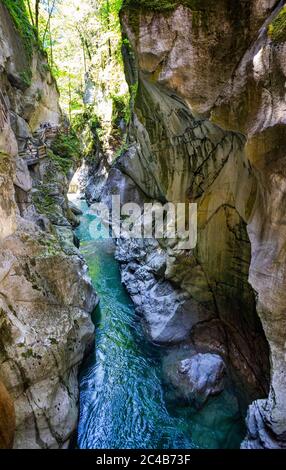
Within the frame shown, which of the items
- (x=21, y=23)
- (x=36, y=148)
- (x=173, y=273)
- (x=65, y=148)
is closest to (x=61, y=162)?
(x=65, y=148)

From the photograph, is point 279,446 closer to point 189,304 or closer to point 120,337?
point 189,304

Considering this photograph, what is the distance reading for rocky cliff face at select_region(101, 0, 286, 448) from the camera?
18.2 feet

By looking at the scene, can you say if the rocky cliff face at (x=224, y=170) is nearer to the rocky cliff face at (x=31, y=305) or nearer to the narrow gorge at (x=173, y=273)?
the narrow gorge at (x=173, y=273)

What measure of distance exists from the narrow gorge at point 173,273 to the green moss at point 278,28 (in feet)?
0.11

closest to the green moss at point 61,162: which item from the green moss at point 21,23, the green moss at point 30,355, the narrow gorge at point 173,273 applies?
the narrow gorge at point 173,273

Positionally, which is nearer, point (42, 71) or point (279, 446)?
point (279, 446)

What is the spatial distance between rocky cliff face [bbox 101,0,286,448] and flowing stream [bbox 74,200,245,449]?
825 millimetres

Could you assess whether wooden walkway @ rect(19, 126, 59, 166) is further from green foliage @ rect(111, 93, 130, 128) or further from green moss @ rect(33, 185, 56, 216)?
green foliage @ rect(111, 93, 130, 128)

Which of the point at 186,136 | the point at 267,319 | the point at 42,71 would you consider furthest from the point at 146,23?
the point at 42,71

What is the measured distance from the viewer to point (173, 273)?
36.3ft

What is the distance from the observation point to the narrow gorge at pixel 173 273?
575 cm

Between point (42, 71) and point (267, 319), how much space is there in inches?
650

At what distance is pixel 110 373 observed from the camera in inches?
381
